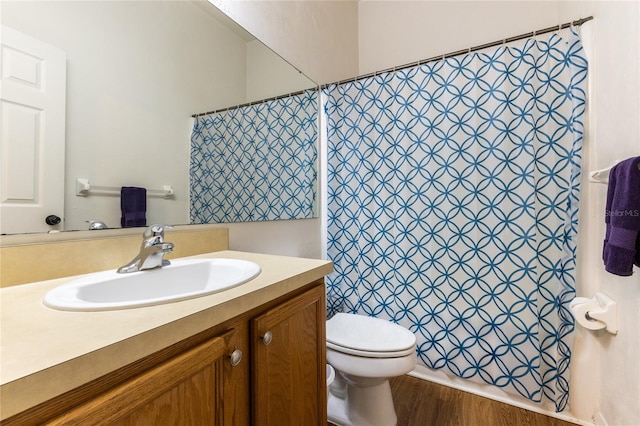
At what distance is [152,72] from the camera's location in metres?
0.99

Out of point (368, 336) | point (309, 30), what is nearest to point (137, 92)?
point (309, 30)

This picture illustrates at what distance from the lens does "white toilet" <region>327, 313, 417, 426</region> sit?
1157mm

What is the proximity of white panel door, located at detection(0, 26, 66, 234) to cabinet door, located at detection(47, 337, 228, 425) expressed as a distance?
1.96ft

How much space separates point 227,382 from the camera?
0.57 meters

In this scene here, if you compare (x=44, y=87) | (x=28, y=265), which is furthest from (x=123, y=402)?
(x=44, y=87)

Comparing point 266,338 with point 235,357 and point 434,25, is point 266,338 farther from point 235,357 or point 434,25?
point 434,25

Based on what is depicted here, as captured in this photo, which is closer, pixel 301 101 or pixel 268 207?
pixel 268 207

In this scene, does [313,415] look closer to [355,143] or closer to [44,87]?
[44,87]

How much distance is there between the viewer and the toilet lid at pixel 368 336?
1.18 meters

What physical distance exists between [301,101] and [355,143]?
1.37 ft

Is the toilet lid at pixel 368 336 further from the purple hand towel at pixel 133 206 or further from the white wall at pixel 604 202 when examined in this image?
the purple hand towel at pixel 133 206

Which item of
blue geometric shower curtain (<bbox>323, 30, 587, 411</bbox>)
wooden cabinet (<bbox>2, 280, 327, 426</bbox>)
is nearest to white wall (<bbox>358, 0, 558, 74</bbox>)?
blue geometric shower curtain (<bbox>323, 30, 587, 411</bbox>)

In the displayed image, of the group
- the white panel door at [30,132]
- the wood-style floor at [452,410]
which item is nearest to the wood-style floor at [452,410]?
the wood-style floor at [452,410]

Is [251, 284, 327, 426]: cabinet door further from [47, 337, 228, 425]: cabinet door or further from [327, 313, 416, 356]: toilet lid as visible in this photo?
[327, 313, 416, 356]: toilet lid
